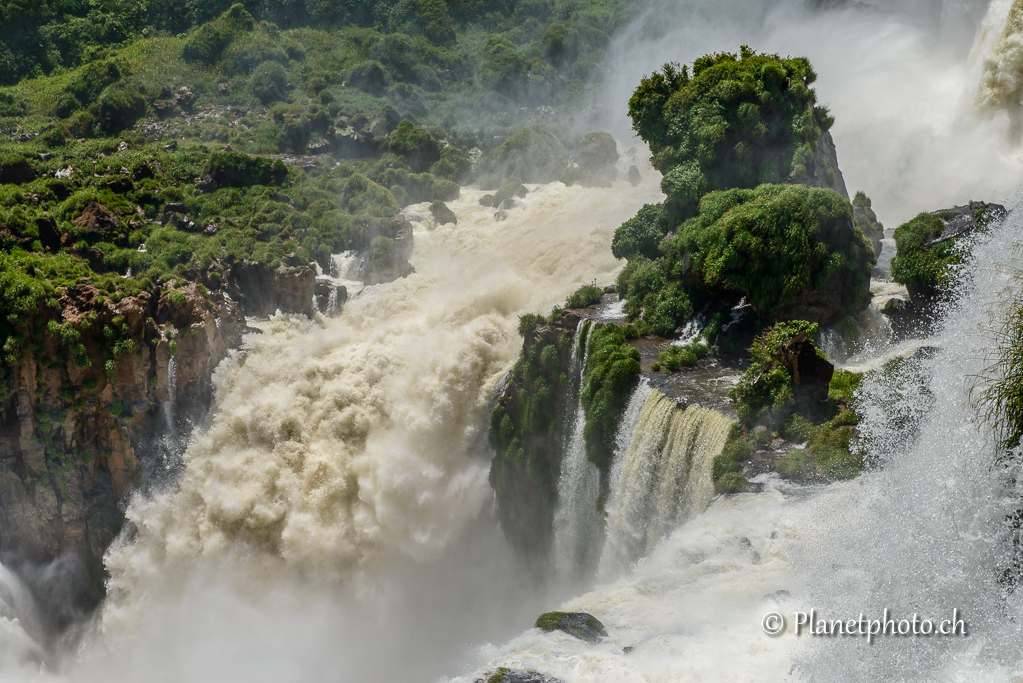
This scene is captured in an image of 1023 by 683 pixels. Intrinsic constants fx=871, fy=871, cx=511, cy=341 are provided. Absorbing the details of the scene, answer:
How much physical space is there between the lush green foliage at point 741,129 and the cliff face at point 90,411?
741 inches

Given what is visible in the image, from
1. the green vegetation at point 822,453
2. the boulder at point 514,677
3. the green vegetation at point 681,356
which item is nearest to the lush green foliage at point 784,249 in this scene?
the green vegetation at point 681,356

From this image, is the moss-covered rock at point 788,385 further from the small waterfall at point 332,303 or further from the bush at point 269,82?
the bush at point 269,82

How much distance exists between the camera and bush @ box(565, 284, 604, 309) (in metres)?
30.4

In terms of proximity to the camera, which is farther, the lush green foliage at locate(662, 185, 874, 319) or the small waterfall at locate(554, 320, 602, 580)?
the lush green foliage at locate(662, 185, 874, 319)

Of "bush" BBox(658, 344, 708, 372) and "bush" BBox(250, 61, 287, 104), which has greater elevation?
"bush" BBox(250, 61, 287, 104)

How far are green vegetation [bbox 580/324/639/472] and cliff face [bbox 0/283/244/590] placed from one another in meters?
15.5

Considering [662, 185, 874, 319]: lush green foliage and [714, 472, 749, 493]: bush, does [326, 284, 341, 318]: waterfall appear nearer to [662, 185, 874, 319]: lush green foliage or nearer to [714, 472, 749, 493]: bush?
[662, 185, 874, 319]: lush green foliage

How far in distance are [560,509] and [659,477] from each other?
5.70m

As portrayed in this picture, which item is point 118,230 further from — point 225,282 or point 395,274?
point 395,274

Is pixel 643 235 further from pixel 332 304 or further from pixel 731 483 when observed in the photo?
pixel 731 483

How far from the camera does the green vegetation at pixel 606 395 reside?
24.5m

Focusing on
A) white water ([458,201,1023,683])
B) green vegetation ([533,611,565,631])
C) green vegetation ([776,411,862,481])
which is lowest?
green vegetation ([533,611,565,631])

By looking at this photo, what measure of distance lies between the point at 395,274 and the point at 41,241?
13.8 meters

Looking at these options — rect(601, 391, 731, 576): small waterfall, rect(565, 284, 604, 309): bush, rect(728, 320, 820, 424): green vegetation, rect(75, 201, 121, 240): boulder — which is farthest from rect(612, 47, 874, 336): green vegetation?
rect(75, 201, 121, 240): boulder
